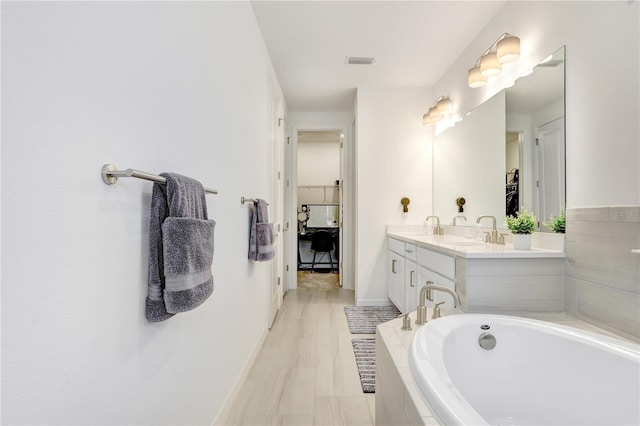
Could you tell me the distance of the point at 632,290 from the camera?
124 centimetres

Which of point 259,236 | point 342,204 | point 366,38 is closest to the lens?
point 259,236

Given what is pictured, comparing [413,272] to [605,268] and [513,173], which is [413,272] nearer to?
[513,173]

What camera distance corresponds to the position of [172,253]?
833mm

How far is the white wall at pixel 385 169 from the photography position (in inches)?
134

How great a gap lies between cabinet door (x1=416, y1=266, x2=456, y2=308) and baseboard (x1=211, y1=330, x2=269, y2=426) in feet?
4.22

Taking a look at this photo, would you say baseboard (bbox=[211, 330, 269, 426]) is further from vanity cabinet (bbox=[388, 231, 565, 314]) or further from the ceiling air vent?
the ceiling air vent

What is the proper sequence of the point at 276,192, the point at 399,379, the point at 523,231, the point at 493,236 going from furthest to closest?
the point at 276,192, the point at 493,236, the point at 523,231, the point at 399,379

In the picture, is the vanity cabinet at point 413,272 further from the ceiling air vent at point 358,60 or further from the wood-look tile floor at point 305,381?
the ceiling air vent at point 358,60

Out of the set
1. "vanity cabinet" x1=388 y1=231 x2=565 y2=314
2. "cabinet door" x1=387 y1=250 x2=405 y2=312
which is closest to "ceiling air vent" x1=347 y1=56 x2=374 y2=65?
"cabinet door" x1=387 y1=250 x2=405 y2=312

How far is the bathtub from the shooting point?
0.99m

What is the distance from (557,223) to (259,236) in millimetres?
1751

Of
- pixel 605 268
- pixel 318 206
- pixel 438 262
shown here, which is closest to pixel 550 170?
pixel 605 268

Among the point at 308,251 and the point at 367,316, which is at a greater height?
the point at 308,251

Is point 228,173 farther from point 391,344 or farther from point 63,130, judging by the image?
point 391,344
